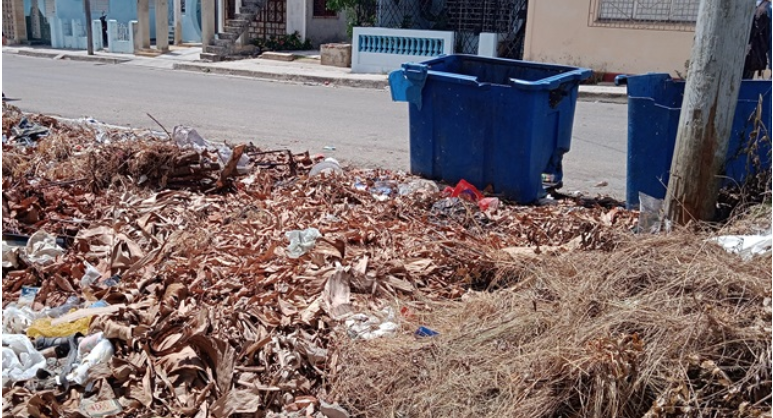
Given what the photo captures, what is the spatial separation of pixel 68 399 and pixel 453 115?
176 inches

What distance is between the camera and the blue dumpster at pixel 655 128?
5.83 meters

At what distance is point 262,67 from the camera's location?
66.1ft

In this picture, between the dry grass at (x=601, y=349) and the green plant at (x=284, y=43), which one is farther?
the green plant at (x=284, y=43)

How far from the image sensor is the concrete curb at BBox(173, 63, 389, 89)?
17328 mm

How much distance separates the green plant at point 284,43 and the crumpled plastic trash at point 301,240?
19887 mm

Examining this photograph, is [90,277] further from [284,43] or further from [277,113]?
[284,43]

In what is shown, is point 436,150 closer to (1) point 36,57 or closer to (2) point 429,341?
(2) point 429,341

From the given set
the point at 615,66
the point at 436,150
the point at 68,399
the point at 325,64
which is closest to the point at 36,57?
the point at 325,64

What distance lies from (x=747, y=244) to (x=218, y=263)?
3041 millimetres

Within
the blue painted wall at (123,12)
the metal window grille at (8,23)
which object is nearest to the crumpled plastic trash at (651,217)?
the blue painted wall at (123,12)

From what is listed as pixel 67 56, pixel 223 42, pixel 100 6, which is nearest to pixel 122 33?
pixel 67 56

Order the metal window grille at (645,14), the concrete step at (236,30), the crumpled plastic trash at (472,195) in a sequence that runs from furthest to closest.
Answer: the concrete step at (236,30), the metal window grille at (645,14), the crumpled plastic trash at (472,195)

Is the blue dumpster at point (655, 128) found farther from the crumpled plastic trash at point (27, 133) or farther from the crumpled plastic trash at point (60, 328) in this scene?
the crumpled plastic trash at point (27, 133)

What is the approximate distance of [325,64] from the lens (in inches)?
812
